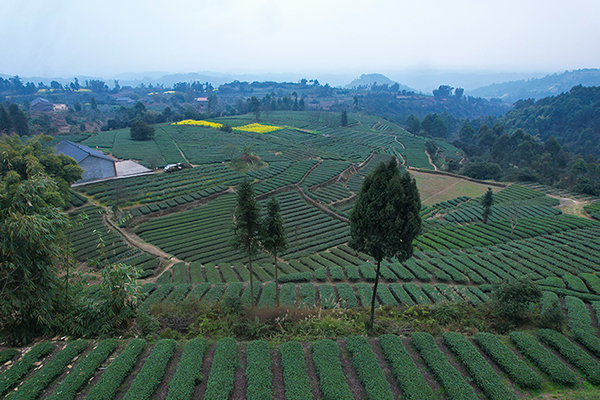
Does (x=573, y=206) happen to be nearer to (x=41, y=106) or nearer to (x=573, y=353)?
(x=573, y=353)

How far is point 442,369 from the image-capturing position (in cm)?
1381

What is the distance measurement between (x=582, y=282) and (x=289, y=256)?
27.5 m

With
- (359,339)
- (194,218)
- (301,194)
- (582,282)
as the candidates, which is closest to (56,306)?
(359,339)

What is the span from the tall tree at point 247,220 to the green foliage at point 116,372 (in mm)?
7727

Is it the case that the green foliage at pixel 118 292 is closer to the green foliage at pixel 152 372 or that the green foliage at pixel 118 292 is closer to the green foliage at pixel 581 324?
the green foliage at pixel 152 372

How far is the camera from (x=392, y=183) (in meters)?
15.1

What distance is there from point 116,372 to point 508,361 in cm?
1837

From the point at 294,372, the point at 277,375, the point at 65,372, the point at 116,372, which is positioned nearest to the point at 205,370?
the point at 277,375

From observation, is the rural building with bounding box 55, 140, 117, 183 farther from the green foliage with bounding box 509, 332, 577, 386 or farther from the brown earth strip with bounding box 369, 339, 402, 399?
the green foliage with bounding box 509, 332, 577, 386

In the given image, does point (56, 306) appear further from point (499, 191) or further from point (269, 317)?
point (499, 191)

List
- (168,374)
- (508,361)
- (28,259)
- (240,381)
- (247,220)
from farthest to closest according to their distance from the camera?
(247,220)
(508,361)
(168,374)
(240,381)
(28,259)

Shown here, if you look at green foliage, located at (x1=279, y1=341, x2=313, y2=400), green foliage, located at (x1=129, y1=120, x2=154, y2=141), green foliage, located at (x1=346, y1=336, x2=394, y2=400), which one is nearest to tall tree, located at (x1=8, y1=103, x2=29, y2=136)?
green foliage, located at (x1=129, y1=120, x2=154, y2=141)

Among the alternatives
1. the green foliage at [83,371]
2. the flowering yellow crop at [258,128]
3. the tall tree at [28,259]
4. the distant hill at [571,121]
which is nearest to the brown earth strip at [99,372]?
the green foliage at [83,371]

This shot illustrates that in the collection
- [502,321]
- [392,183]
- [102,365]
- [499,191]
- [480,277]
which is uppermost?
[392,183]
